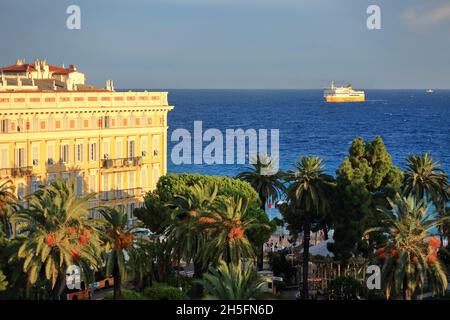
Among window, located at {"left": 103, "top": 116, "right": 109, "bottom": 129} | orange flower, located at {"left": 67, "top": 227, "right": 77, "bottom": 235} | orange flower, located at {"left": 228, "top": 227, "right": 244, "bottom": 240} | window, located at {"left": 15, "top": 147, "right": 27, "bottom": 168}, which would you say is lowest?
orange flower, located at {"left": 228, "top": 227, "right": 244, "bottom": 240}

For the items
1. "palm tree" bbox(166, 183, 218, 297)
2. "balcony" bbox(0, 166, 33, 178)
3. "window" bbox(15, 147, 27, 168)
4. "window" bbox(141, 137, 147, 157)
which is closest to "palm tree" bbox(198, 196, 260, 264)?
"palm tree" bbox(166, 183, 218, 297)

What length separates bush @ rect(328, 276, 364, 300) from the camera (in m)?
69.3

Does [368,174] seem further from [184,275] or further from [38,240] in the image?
[38,240]

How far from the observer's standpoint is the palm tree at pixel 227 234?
63.0m

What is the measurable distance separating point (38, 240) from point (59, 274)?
240 centimetres

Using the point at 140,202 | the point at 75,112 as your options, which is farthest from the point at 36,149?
the point at 140,202

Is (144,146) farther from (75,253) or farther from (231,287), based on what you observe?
(231,287)

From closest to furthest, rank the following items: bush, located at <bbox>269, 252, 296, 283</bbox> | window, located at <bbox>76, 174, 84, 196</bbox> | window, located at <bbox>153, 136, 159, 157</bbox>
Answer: bush, located at <bbox>269, 252, 296, 283</bbox>, window, located at <bbox>76, 174, 84, 196</bbox>, window, located at <bbox>153, 136, 159, 157</bbox>

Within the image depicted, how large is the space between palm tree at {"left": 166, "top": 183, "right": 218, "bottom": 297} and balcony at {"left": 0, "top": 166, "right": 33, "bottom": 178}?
25259 mm

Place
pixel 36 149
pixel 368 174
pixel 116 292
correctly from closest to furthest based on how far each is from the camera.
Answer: pixel 116 292
pixel 368 174
pixel 36 149

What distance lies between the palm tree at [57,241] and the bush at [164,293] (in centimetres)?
462

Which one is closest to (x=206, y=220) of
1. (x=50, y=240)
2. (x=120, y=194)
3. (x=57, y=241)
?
(x=57, y=241)

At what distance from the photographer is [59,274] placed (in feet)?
195

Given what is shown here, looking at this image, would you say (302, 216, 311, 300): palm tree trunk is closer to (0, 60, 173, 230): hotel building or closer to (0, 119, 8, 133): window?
(0, 60, 173, 230): hotel building
